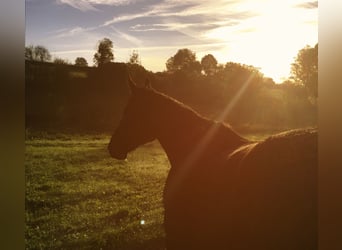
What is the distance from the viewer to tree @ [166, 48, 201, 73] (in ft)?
6.83

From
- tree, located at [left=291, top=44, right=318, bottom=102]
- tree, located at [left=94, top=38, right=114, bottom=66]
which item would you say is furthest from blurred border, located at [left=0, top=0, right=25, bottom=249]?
tree, located at [left=291, top=44, right=318, bottom=102]

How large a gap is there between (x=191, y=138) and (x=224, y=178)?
14.5 inches

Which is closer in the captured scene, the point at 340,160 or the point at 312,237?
the point at 312,237

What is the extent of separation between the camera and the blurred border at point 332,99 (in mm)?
1771

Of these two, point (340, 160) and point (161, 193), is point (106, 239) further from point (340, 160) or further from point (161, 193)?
point (340, 160)

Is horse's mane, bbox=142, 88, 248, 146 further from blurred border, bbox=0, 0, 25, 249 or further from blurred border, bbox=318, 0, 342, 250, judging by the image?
blurred border, bbox=0, 0, 25, 249

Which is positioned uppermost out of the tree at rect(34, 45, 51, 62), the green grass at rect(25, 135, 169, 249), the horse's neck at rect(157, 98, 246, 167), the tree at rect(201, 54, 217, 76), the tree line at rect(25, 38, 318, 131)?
the tree at rect(34, 45, 51, 62)

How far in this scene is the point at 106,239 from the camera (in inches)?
80.2

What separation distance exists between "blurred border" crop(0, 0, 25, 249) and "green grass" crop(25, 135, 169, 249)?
2.0 inches

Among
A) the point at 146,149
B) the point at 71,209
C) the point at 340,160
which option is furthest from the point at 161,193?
the point at 340,160

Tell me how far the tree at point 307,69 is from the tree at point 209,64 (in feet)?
1.35

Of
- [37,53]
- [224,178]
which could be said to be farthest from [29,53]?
[224,178]

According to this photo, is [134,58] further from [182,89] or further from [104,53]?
[182,89]

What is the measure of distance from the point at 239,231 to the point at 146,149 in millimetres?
791
